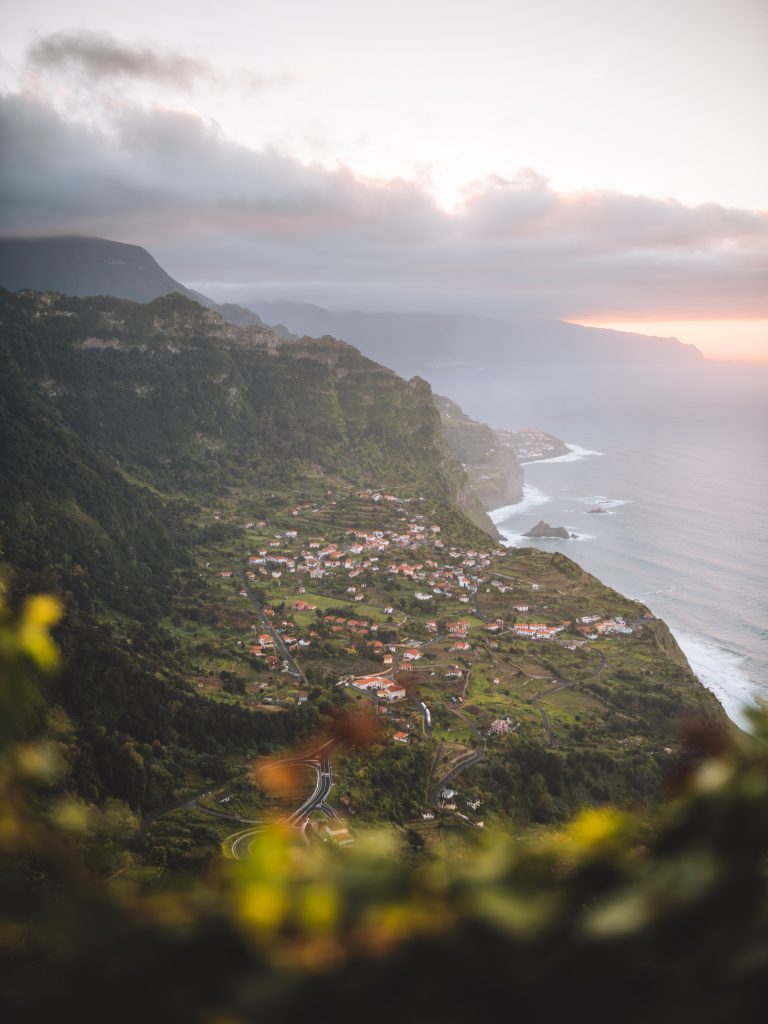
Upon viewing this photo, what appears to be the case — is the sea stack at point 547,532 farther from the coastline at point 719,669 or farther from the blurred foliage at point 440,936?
the blurred foliage at point 440,936

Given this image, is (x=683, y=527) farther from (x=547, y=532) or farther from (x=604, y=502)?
(x=604, y=502)

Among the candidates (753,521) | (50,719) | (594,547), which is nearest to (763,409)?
(753,521)

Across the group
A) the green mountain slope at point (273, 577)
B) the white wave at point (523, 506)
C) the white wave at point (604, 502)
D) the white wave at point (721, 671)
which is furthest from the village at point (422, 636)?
the white wave at point (604, 502)

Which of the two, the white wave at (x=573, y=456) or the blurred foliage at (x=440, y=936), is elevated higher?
the blurred foliage at (x=440, y=936)

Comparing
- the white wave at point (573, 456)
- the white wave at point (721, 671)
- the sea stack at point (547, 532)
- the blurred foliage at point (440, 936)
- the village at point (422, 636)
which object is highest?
the blurred foliage at point (440, 936)

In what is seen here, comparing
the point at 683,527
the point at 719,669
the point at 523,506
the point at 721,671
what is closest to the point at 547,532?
the point at 683,527

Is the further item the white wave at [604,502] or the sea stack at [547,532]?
the white wave at [604,502]
